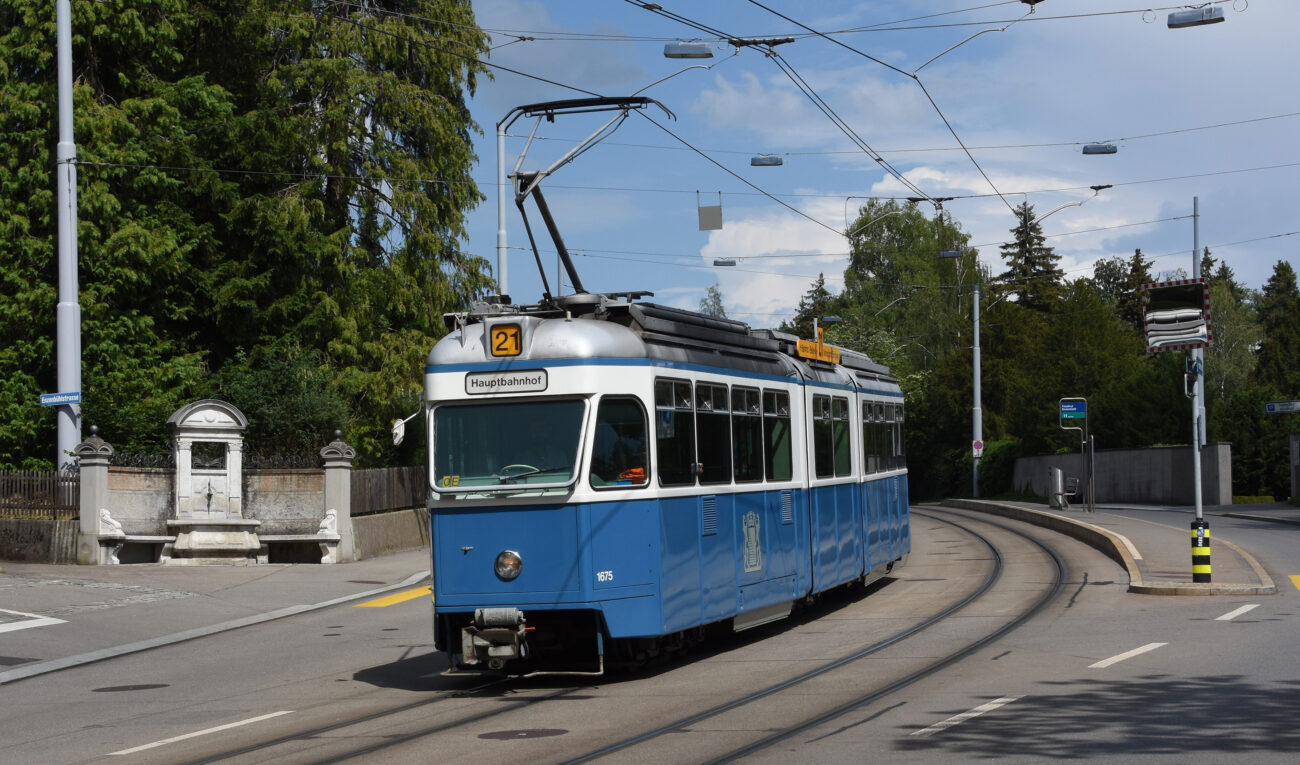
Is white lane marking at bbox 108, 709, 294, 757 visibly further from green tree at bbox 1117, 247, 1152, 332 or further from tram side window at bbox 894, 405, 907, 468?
green tree at bbox 1117, 247, 1152, 332

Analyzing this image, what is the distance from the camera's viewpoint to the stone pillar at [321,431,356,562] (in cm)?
2819

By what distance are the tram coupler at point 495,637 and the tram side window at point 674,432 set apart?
5.65 ft

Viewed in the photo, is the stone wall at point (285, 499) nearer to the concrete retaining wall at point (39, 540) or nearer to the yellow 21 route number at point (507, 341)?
the concrete retaining wall at point (39, 540)

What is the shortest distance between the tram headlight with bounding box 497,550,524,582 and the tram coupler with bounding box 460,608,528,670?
1.03 feet

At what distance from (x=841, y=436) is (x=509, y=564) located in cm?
701

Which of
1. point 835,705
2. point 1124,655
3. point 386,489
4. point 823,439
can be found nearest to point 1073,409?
point 386,489

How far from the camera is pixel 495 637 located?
463 inches

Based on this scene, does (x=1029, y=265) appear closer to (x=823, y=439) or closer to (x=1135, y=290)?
(x=1135, y=290)

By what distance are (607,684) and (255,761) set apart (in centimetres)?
386

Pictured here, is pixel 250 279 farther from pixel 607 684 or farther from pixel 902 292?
pixel 902 292

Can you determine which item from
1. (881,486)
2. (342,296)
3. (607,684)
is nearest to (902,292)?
(342,296)

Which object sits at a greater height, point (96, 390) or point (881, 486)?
point (96, 390)

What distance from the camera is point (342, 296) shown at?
1401 inches

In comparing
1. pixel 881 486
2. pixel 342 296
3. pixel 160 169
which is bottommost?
pixel 881 486
